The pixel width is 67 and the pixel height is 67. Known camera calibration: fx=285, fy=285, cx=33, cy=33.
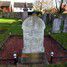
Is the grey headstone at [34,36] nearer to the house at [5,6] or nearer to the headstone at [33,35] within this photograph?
the headstone at [33,35]

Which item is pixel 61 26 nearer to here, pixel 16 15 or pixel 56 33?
pixel 56 33

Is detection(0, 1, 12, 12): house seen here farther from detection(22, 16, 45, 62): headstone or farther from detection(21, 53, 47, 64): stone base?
detection(21, 53, 47, 64): stone base

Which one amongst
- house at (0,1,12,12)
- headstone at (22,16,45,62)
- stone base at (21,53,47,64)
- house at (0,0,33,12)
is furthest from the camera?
house at (0,0,33,12)

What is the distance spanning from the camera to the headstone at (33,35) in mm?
12984

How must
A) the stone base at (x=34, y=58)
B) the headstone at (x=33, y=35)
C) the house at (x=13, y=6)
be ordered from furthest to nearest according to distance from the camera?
1. the house at (x=13, y=6)
2. the headstone at (x=33, y=35)
3. the stone base at (x=34, y=58)

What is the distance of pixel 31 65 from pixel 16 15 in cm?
5090

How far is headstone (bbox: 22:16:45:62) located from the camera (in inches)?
511

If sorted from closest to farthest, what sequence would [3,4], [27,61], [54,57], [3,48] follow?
1. [27,61]
2. [54,57]
3. [3,48]
4. [3,4]

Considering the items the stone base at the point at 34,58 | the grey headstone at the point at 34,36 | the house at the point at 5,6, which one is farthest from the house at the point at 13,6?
the stone base at the point at 34,58

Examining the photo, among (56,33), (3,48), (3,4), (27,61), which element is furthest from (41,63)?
(3,4)

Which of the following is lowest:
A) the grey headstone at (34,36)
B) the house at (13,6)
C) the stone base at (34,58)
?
the house at (13,6)

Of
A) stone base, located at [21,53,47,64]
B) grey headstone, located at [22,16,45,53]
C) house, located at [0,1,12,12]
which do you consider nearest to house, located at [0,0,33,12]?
house, located at [0,1,12,12]

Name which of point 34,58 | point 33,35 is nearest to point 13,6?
point 33,35

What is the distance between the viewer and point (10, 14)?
62250 mm
